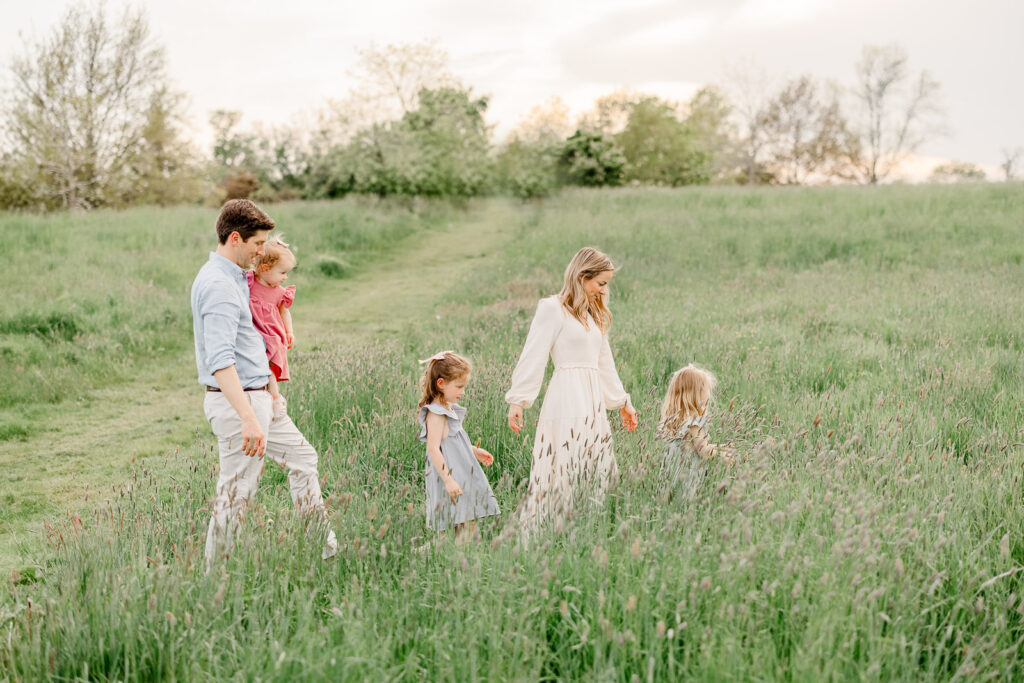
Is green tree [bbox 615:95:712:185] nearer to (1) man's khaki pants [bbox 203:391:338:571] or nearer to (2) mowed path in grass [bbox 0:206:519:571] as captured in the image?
(2) mowed path in grass [bbox 0:206:519:571]

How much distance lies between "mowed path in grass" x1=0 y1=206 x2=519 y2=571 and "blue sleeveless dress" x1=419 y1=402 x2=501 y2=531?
149cm

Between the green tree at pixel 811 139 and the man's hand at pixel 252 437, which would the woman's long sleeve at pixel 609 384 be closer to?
the man's hand at pixel 252 437

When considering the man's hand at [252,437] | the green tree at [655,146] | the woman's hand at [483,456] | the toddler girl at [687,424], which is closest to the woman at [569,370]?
the woman's hand at [483,456]

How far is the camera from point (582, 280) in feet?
14.1

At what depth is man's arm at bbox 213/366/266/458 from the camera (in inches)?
133

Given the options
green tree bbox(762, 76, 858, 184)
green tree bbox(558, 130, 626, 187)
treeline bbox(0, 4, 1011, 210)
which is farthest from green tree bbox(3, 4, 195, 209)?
green tree bbox(762, 76, 858, 184)

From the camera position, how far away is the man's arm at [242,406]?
3371 millimetres

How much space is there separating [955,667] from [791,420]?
2.60 meters

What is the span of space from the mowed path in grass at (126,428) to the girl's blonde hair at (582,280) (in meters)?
2.46

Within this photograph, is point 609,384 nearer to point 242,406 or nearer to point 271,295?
point 271,295

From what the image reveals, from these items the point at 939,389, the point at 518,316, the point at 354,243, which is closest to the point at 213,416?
the point at 939,389

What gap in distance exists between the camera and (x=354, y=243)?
19.5m

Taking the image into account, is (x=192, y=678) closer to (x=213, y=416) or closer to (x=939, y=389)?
(x=213, y=416)

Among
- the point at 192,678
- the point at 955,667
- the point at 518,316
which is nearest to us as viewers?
the point at 192,678
